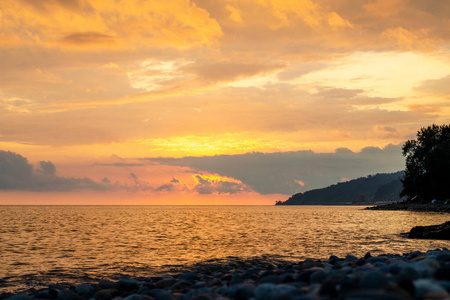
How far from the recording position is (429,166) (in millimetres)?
95562

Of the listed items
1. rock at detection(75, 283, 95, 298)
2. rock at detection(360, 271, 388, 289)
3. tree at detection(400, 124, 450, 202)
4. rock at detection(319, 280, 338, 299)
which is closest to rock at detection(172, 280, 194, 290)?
rock at detection(75, 283, 95, 298)

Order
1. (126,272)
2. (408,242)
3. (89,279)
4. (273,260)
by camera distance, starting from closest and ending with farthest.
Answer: (89,279) → (126,272) → (273,260) → (408,242)

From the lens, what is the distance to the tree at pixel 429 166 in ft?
309

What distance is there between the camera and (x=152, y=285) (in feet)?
40.0

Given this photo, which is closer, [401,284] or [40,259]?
[401,284]

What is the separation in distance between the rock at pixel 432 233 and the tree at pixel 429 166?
68119 mm

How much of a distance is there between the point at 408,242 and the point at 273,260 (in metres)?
12.9

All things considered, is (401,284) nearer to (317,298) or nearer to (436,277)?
(317,298)

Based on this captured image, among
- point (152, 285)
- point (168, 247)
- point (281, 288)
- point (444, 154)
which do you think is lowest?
point (168, 247)

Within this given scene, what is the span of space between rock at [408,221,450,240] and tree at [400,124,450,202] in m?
68.1

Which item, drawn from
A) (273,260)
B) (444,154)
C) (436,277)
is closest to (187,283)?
(436,277)

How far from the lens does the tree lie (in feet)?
309

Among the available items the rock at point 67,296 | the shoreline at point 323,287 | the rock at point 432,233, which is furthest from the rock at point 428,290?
the rock at point 432,233

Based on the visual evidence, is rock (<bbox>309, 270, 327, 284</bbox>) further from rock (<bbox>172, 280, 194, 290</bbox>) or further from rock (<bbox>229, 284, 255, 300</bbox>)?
rock (<bbox>172, 280, 194, 290</bbox>)
